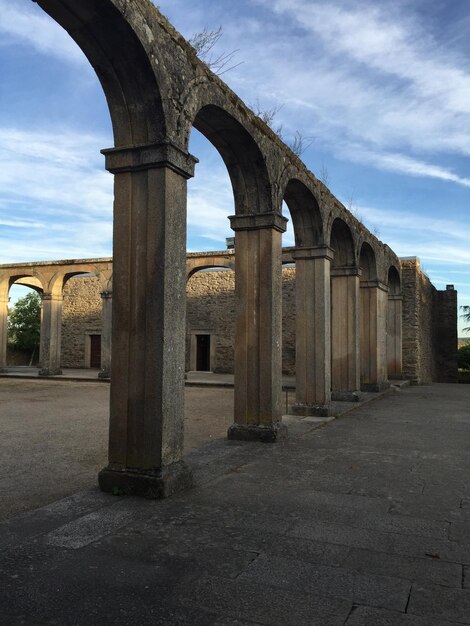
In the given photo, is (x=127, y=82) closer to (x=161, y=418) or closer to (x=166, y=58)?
(x=166, y=58)

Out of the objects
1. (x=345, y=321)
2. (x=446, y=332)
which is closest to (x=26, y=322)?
(x=446, y=332)

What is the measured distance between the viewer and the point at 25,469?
205 inches

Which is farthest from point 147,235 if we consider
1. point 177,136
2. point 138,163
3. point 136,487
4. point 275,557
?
point 275,557

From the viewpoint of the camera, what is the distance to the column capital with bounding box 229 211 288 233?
641 cm

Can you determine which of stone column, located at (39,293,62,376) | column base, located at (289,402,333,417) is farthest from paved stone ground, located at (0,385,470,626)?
stone column, located at (39,293,62,376)

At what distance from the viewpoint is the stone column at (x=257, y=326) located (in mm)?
6363

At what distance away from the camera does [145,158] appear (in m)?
4.20

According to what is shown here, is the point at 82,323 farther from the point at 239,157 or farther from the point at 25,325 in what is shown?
the point at 239,157

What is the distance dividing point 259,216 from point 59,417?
5.04 meters

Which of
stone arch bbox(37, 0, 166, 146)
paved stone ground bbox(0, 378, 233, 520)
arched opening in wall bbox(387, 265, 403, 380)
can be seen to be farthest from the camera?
arched opening in wall bbox(387, 265, 403, 380)

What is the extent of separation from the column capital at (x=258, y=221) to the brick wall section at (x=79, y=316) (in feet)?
63.2

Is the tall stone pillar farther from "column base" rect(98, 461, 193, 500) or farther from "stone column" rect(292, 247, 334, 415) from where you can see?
"column base" rect(98, 461, 193, 500)

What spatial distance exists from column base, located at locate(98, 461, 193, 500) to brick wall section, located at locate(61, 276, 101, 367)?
69.7 feet

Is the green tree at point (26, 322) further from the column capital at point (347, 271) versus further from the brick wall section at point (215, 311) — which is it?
the column capital at point (347, 271)
